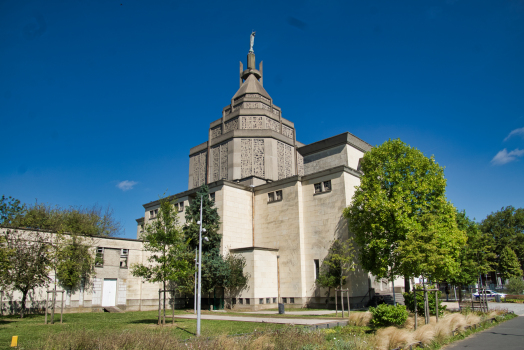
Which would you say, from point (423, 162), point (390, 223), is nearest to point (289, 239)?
point (390, 223)

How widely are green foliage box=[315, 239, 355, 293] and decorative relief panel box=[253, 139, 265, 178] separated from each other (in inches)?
576

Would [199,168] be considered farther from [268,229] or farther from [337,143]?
[337,143]

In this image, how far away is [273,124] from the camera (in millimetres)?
48125

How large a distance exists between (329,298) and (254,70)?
35.2 m

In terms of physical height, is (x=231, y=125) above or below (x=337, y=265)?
above

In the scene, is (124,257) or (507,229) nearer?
(124,257)

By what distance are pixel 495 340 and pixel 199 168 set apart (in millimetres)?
40846

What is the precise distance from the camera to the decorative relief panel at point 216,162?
46969mm

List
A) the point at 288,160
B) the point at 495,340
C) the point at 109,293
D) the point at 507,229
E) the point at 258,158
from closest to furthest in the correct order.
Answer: the point at 495,340 → the point at 109,293 → the point at 258,158 → the point at 288,160 → the point at 507,229

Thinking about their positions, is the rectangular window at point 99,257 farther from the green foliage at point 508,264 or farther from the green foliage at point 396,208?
the green foliage at point 508,264

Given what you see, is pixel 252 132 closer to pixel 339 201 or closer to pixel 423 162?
pixel 339 201

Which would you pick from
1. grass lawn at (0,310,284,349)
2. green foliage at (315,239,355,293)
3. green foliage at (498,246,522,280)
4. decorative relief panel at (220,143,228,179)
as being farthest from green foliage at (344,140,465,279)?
green foliage at (498,246,522,280)

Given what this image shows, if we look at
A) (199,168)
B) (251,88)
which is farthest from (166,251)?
(251,88)

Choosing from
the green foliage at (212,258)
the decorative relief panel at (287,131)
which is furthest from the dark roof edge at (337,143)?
the green foliage at (212,258)
